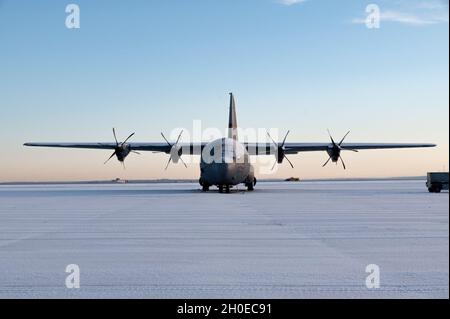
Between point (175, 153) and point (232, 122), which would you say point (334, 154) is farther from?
point (175, 153)

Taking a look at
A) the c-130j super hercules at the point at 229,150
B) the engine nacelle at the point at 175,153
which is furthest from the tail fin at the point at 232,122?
the engine nacelle at the point at 175,153

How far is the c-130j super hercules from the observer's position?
37.2 metres

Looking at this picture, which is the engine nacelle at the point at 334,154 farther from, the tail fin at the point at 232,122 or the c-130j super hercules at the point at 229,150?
the tail fin at the point at 232,122

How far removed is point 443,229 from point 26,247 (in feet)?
33.2

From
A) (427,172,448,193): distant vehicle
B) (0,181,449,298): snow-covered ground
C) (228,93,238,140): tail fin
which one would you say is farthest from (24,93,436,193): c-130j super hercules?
(0,181,449,298): snow-covered ground

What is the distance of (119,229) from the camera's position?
1443 centimetres

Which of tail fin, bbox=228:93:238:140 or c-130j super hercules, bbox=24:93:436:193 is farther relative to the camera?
tail fin, bbox=228:93:238:140

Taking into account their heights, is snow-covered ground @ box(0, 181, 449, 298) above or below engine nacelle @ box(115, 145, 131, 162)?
below

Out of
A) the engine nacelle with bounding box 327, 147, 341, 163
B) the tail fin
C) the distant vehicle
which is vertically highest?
the tail fin

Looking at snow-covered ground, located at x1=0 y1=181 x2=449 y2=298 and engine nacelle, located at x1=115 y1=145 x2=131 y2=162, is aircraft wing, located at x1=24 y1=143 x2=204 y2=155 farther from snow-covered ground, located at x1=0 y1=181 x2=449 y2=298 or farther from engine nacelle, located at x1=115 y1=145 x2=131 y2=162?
snow-covered ground, located at x1=0 y1=181 x2=449 y2=298

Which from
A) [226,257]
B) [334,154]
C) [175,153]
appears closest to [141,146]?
[175,153]

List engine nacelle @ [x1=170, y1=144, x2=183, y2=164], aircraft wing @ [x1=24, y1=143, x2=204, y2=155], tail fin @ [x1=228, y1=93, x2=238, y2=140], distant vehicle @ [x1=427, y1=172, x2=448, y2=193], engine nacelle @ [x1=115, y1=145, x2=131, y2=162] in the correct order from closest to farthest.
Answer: distant vehicle @ [x1=427, y1=172, x2=448, y2=193], engine nacelle @ [x1=115, y1=145, x2=131, y2=162], engine nacelle @ [x1=170, y1=144, x2=183, y2=164], tail fin @ [x1=228, y1=93, x2=238, y2=140], aircraft wing @ [x1=24, y1=143, x2=204, y2=155]
